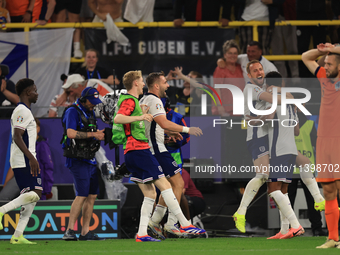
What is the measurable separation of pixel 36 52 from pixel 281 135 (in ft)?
19.4

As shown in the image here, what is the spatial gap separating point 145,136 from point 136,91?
0.60 meters

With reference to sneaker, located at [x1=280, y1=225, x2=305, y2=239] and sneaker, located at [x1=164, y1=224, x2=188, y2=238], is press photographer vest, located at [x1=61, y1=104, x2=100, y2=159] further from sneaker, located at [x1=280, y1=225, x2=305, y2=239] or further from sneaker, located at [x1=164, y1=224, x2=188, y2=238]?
sneaker, located at [x1=280, y1=225, x2=305, y2=239]

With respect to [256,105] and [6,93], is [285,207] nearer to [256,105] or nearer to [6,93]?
[256,105]

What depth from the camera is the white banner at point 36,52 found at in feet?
33.7

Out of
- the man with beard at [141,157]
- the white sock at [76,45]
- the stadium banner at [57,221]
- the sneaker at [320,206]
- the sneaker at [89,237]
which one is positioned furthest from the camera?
the white sock at [76,45]

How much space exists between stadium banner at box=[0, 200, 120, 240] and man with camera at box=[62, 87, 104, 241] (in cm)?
43

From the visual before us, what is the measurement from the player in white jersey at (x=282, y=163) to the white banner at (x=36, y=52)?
5.16 m

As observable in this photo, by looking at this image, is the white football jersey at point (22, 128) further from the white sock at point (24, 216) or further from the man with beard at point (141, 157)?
the man with beard at point (141, 157)

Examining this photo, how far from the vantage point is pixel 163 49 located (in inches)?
405

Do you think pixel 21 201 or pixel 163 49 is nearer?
pixel 21 201

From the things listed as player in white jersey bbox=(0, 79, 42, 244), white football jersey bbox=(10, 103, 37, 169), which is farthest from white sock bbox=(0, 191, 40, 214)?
white football jersey bbox=(10, 103, 37, 169)

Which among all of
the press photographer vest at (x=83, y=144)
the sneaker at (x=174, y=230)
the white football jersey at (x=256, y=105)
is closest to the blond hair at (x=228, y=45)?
the white football jersey at (x=256, y=105)

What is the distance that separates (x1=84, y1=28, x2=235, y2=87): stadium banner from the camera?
10227 millimetres

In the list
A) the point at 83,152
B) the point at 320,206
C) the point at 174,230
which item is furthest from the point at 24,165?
the point at 320,206
